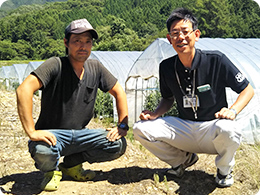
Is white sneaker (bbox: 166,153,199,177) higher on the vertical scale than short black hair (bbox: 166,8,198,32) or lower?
lower

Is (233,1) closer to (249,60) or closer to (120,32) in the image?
(120,32)

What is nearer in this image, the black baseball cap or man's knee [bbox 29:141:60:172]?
man's knee [bbox 29:141:60:172]

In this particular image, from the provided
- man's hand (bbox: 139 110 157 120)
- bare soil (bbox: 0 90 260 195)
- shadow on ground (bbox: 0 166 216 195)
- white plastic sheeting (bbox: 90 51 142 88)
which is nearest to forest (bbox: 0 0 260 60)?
white plastic sheeting (bbox: 90 51 142 88)

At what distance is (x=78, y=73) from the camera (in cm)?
310

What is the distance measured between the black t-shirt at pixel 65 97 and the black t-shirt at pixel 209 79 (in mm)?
803

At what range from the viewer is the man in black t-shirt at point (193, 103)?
2918mm

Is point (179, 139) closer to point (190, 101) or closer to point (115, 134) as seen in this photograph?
point (190, 101)

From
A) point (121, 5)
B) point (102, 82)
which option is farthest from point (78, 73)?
point (121, 5)

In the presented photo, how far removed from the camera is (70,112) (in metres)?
3.05

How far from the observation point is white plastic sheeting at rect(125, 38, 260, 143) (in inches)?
238

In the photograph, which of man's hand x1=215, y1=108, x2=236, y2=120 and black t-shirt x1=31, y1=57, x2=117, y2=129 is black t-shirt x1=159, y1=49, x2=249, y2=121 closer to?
man's hand x1=215, y1=108, x2=236, y2=120

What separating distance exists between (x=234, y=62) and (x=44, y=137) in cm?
506

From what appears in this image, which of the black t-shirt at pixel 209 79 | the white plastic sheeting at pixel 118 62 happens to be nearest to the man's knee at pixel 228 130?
the black t-shirt at pixel 209 79

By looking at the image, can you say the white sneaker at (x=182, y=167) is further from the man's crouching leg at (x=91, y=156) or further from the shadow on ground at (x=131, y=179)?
the man's crouching leg at (x=91, y=156)
